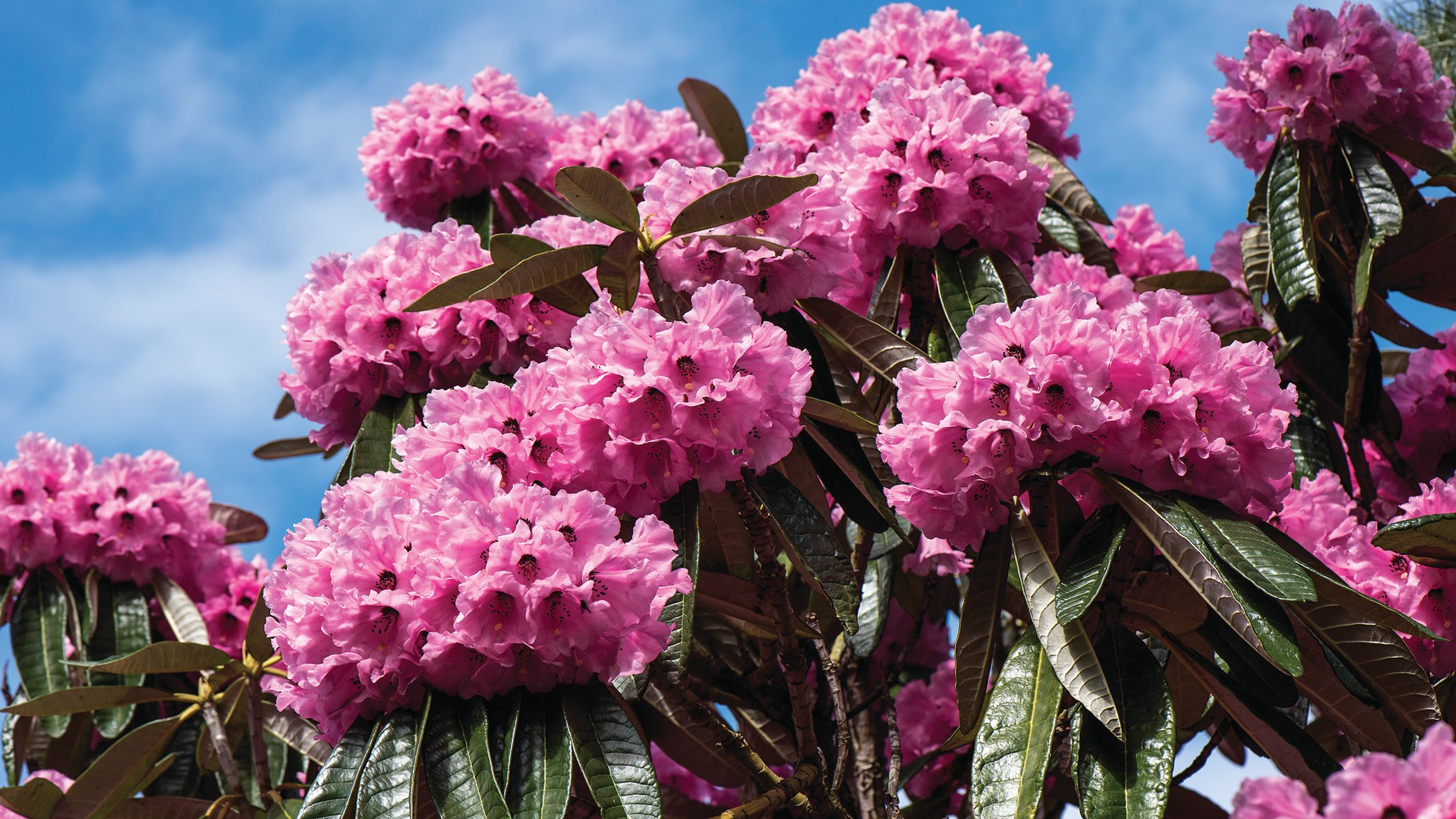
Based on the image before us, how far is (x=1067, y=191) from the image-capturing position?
126 inches

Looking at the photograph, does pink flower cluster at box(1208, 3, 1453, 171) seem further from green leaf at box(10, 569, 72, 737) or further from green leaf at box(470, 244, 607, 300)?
green leaf at box(10, 569, 72, 737)


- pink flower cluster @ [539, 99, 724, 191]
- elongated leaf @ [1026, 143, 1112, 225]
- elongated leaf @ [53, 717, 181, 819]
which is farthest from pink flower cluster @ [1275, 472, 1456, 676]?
elongated leaf @ [53, 717, 181, 819]

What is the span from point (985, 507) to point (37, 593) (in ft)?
9.57

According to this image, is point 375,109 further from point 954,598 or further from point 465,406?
point 954,598

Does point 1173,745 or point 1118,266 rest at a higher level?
point 1118,266

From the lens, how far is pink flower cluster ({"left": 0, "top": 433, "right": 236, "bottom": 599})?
3.61 meters

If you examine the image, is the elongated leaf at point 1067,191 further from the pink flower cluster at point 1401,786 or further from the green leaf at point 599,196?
the pink flower cluster at point 1401,786

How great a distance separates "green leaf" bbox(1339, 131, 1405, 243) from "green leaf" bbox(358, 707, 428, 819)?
2.50 m

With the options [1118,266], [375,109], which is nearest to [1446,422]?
[1118,266]

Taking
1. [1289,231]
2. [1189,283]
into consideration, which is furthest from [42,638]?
[1289,231]

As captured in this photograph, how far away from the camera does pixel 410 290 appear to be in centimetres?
246

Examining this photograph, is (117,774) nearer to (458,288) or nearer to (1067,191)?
(458,288)

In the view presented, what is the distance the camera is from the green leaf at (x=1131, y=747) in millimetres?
1644

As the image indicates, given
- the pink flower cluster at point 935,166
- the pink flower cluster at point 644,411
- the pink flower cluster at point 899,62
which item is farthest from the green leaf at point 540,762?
the pink flower cluster at point 899,62
